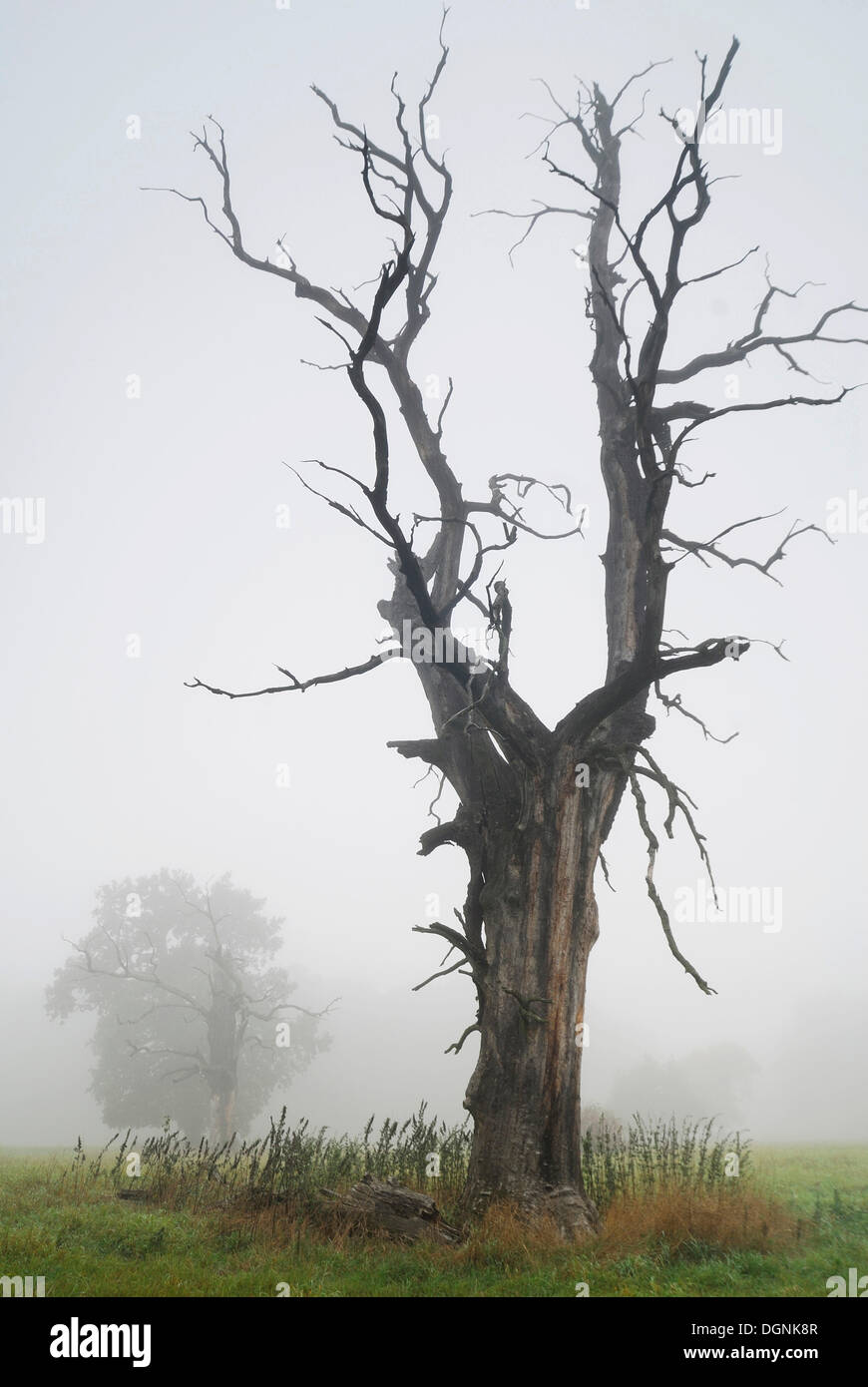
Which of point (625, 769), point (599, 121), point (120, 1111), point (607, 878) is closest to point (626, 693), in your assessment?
point (625, 769)

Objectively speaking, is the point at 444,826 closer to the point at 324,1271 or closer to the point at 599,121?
the point at 324,1271

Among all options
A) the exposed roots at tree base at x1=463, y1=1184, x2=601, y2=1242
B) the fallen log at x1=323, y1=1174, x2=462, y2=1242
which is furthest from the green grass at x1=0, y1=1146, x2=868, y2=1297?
the exposed roots at tree base at x1=463, y1=1184, x2=601, y2=1242

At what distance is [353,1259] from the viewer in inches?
240

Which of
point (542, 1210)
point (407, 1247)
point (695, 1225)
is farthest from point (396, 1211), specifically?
point (695, 1225)

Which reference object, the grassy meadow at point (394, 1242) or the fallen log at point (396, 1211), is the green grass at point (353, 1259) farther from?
the fallen log at point (396, 1211)

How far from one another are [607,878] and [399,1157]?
12.9 ft

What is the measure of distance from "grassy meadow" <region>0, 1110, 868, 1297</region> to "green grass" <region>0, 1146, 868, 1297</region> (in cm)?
2

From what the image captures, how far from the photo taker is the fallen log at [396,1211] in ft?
21.6

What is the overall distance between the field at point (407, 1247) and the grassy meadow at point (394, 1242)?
2cm

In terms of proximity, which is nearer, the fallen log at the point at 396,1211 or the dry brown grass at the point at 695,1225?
the dry brown grass at the point at 695,1225

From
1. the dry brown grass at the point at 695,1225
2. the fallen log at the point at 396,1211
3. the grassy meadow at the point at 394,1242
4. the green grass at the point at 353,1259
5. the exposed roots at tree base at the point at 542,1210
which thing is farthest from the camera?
the exposed roots at tree base at the point at 542,1210

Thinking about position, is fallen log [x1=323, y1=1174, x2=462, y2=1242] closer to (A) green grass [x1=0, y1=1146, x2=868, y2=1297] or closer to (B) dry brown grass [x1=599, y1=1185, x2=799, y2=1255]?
(A) green grass [x1=0, y1=1146, x2=868, y2=1297]

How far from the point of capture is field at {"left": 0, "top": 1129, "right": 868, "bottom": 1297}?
5359mm

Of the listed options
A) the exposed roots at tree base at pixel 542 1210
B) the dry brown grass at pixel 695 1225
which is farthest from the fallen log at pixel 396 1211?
the dry brown grass at pixel 695 1225
